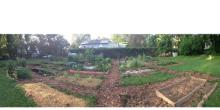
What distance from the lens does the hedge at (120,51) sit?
7.46 meters

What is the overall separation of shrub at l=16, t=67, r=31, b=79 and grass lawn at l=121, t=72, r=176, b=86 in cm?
153

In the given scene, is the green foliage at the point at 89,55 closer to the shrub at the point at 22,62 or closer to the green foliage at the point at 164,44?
the shrub at the point at 22,62

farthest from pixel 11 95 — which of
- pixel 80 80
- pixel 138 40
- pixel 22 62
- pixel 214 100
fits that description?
pixel 214 100

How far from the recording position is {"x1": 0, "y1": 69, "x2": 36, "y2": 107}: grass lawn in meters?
7.43

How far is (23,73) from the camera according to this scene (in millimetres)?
7543

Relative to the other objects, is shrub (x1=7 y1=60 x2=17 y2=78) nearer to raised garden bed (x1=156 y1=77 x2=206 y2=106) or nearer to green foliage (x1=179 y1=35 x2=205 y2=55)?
raised garden bed (x1=156 y1=77 x2=206 y2=106)

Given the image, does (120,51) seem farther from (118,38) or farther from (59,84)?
(59,84)

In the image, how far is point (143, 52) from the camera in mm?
7457

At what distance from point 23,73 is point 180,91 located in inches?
100

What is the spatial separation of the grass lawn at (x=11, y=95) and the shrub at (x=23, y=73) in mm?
156

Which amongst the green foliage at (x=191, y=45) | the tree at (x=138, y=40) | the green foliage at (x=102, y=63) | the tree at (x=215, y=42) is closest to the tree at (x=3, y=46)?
the green foliage at (x=102, y=63)

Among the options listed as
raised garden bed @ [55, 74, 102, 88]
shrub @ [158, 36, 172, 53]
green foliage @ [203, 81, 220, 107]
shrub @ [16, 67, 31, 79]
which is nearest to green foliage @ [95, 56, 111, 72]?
raised garden bed @ [55, 74, 102, 88]
